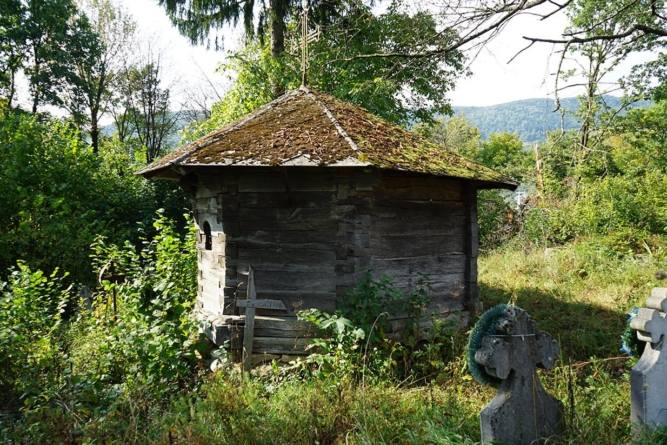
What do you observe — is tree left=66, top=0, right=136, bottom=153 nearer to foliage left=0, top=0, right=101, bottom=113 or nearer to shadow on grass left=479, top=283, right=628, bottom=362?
foliage left=0, top=0, right=101, bottom=113

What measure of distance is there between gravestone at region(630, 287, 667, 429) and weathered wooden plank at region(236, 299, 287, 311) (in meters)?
3.76

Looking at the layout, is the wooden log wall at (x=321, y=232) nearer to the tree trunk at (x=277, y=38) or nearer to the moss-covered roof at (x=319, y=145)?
the moss-covered roof at (x=319, y=145)

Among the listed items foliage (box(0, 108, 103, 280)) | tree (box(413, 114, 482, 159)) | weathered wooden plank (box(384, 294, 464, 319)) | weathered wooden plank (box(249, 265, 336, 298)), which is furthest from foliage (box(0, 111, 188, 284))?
tree (box(413, 114, 482, 159))

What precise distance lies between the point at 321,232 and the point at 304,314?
1.26 meters

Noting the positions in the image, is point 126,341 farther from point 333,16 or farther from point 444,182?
point 333,16

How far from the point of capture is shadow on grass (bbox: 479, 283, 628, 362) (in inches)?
269

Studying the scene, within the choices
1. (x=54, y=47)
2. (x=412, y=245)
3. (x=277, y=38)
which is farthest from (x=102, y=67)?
(x=412, y=245)

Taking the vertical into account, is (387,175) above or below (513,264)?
above

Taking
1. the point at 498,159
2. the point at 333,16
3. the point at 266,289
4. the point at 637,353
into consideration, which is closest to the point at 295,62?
the point at 333,16

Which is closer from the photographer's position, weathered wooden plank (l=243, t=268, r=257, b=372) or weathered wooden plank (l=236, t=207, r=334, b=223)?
weathered wooden plank (l=243, t=268, r=257, b=372)

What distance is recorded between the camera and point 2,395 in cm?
514

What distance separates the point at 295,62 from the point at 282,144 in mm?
9412

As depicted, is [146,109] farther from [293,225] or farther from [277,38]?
[293,225]

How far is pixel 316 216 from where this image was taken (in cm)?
617
